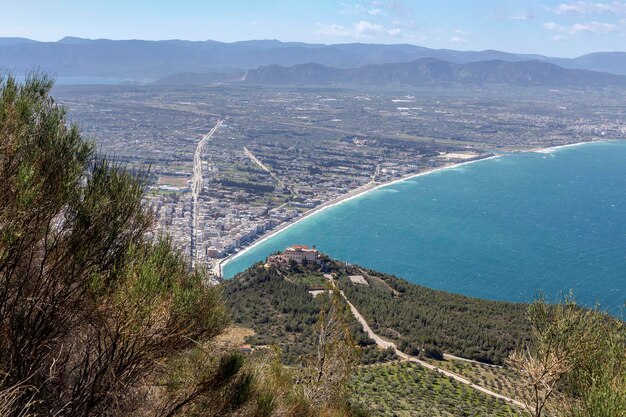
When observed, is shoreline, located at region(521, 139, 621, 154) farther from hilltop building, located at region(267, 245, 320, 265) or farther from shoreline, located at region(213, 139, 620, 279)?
hilltop building, located at region(267, 245, 320, 265)

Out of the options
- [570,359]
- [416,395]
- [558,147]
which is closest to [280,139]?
[558,147]

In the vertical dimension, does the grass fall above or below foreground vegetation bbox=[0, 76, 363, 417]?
below

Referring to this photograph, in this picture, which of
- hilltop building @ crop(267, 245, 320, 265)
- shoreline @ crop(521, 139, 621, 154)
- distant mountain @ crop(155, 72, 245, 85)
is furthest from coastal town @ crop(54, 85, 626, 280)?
distant mountain @ crop(155, 72, 245, 85)

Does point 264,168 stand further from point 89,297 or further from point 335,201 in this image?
point 89,297

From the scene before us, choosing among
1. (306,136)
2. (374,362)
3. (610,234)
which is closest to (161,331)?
(374,362)

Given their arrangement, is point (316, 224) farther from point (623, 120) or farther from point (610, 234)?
point (623, 120)

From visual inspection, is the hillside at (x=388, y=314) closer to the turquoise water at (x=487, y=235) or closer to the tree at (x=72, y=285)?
the turquoise water at (x=487, y=235)
